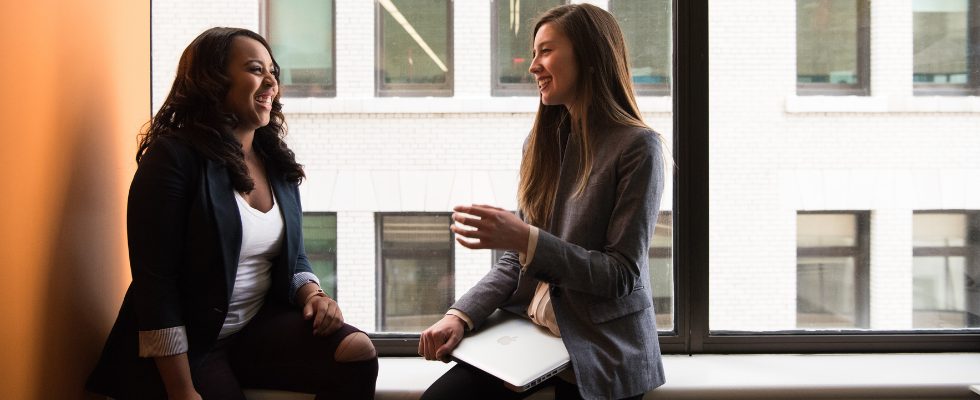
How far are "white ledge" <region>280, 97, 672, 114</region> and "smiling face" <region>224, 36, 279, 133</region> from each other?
612 mm

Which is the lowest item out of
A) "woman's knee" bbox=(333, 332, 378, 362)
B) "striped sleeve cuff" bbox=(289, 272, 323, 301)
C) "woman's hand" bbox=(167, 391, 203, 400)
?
"woman's hand" bbox=(167, 391, 203, 400)

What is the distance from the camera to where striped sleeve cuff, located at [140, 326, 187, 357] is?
1.29 m

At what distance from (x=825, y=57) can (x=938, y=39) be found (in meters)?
0.46

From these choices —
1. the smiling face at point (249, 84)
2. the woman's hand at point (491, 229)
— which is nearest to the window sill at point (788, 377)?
the woman's hand at point (491, 229)

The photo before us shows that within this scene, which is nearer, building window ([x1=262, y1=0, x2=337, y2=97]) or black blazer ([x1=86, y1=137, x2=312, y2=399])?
black blazer ([x1=86, y1=137, x2=312, y2=399])

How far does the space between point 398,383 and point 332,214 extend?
75 centimetres

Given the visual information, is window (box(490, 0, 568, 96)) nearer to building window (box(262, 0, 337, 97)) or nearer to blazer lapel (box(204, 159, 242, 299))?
building window (box(262, 0, 337, 97))

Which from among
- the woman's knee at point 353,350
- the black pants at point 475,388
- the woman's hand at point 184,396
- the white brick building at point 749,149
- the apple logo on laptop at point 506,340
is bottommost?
the black pants at point 475,388

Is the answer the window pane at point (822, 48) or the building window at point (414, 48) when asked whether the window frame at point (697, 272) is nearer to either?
the window pane at point (822, 48)

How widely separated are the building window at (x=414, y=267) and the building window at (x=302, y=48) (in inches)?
23.5

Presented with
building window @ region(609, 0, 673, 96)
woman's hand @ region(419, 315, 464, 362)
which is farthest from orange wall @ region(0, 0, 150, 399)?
building window @ region(609, 0, 673, 96)

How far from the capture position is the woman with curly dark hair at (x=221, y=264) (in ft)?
4.27

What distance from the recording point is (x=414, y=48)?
217 centimetres

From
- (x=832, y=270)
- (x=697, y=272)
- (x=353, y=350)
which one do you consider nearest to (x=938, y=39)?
(x=832, y=270)
